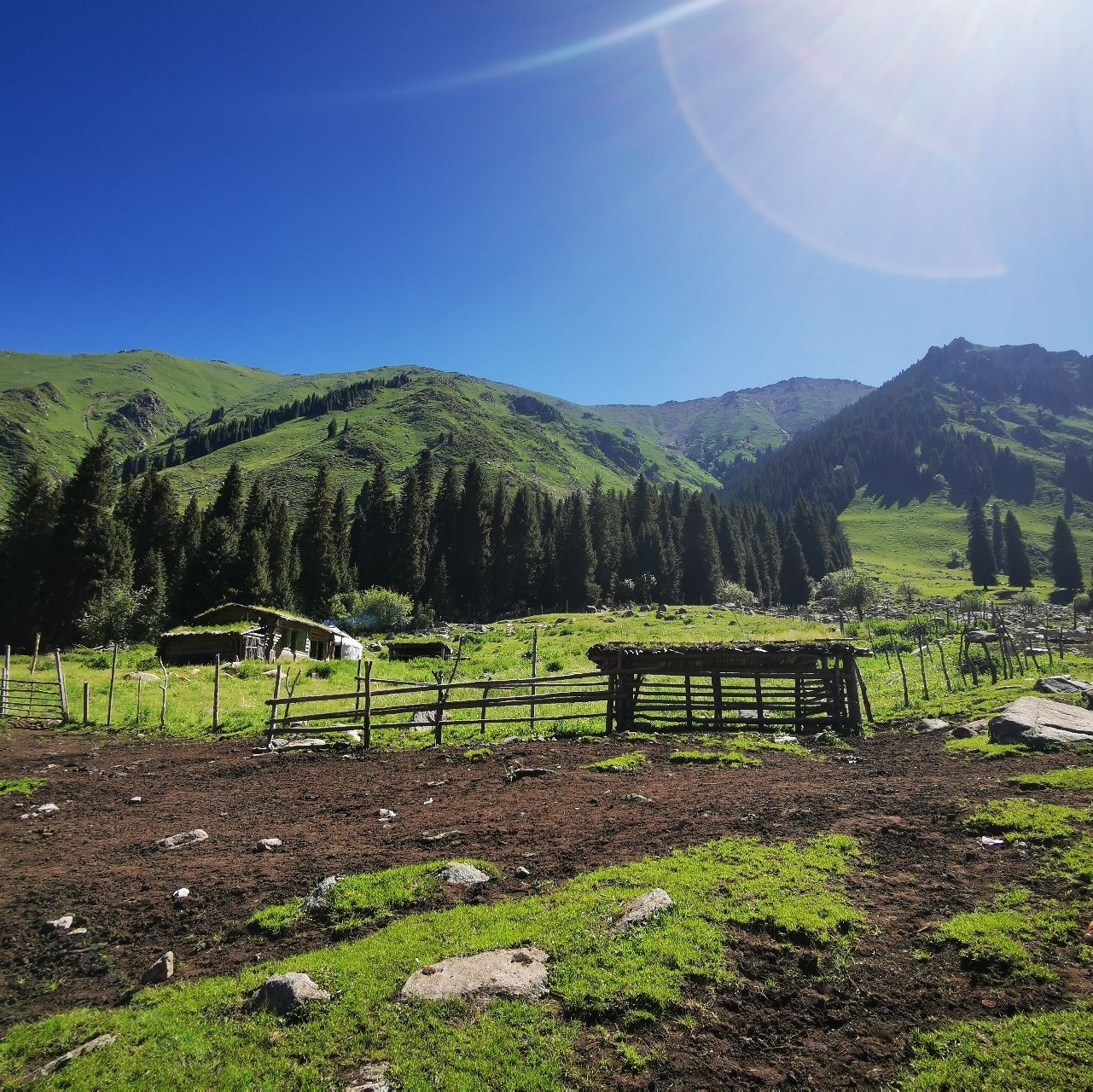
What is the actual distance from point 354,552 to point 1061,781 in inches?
3323

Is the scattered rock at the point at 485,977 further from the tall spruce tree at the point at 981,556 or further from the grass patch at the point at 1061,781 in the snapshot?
the tall spruce tree at the point at 981,556

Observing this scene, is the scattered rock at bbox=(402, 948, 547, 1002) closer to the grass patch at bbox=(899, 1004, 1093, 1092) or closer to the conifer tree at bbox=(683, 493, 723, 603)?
the grass patch at bbox=(899, 1004, 1093, 1092)

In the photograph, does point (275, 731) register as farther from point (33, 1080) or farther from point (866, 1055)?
point (866, 1055)

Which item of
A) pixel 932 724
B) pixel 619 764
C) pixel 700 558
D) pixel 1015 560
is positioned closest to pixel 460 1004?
pixel 619 764

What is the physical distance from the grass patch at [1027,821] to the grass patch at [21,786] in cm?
1924

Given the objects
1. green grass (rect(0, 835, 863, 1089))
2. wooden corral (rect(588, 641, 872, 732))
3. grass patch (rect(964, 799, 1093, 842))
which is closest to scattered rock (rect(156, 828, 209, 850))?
green grass (rect(0, 835, 863, 1089))

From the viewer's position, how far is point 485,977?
5.67 meters

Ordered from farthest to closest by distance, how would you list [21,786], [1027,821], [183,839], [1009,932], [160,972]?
[21,786]
[183,839]
[1027,821]
[160,972]
[1009,932]

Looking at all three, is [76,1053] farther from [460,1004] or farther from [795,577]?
[795,577]

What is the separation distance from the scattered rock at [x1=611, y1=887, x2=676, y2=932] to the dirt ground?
0.92 meters

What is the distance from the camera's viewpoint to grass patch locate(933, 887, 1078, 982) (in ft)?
17.7

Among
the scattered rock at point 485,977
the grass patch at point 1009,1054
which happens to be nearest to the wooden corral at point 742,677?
the scattered rock at point 485,977

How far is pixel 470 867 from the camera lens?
8281 millimetres

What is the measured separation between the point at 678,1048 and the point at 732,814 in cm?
569
